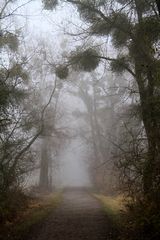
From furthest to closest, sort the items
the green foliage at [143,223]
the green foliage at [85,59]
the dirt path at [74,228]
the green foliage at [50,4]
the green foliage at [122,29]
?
the green foliage at [85,59]
the green foliage at [50,4]
the green foliage at [122,29]
the dirt path at [74,228]
the green foliage at [143,223]

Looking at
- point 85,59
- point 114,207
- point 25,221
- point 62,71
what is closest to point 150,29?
point 85,59

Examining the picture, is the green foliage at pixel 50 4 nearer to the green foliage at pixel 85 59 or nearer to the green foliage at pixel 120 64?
the green foliage at pixel 85 59

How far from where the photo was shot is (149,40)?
11.2 meters

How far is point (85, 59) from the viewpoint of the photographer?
49.1 feet

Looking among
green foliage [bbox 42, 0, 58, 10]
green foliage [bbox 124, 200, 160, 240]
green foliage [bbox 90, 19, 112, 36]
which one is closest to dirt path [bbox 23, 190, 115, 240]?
green foliage [bbox 124, 200, 160, 240]

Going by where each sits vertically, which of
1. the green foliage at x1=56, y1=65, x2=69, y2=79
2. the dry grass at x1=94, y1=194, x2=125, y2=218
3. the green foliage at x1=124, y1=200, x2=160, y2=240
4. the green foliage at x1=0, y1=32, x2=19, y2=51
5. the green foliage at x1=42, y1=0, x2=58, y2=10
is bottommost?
the green foliage at x1=124, y1=200, x2=160, y2=240

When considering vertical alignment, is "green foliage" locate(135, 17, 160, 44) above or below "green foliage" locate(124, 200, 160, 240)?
above

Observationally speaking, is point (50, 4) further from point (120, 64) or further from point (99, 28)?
point (120, 64)

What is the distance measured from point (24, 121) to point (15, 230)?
25.9ft

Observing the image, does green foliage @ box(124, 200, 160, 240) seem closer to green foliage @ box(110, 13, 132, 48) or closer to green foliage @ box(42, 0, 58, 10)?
green foliage @ box(110, 13, 132, 48)

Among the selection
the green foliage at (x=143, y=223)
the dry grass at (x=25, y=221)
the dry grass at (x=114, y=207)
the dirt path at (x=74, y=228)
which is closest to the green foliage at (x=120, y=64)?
the dry grass at (x=114, y=207)

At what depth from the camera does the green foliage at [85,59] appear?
15000mm

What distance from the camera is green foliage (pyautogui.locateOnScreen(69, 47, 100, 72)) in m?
15.0

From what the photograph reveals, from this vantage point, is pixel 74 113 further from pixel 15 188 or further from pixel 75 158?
pixel 75 158
